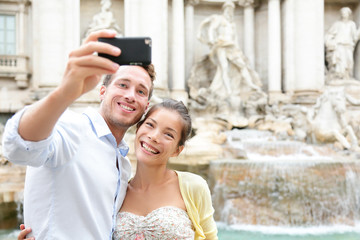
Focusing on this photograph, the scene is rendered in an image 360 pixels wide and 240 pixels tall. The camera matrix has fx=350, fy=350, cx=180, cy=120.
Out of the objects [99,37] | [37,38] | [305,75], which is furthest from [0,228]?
[305,75]

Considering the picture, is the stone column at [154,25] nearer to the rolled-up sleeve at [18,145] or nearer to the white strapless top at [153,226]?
the white strapless top at [153,226]

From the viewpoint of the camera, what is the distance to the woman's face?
5.48ft

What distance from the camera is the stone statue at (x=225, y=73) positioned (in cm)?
1150

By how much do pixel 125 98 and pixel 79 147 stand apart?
0.31 meters

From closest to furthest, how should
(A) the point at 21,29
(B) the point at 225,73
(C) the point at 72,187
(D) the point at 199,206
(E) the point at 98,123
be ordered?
(C) the point at 72,187
(E) the point at 98,123
(D) the point at 199,206
(B) the point at 225,73
(A) the point at 21,29

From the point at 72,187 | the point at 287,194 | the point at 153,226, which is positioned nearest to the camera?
the point at 72,187

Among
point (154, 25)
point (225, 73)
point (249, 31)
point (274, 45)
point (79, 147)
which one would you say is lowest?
point (79, 147)

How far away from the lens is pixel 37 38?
39.9 feet

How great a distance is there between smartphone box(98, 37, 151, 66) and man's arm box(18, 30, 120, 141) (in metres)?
0.04

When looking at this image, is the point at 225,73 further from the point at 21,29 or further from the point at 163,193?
the point at 163,193

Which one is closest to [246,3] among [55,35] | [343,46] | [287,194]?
[343,46]

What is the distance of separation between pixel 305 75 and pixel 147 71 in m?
12.1

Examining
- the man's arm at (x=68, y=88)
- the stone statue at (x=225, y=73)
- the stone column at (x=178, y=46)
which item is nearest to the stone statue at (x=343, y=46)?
the stone statue at (x=225, y=73)

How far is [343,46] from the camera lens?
13.0 meters
